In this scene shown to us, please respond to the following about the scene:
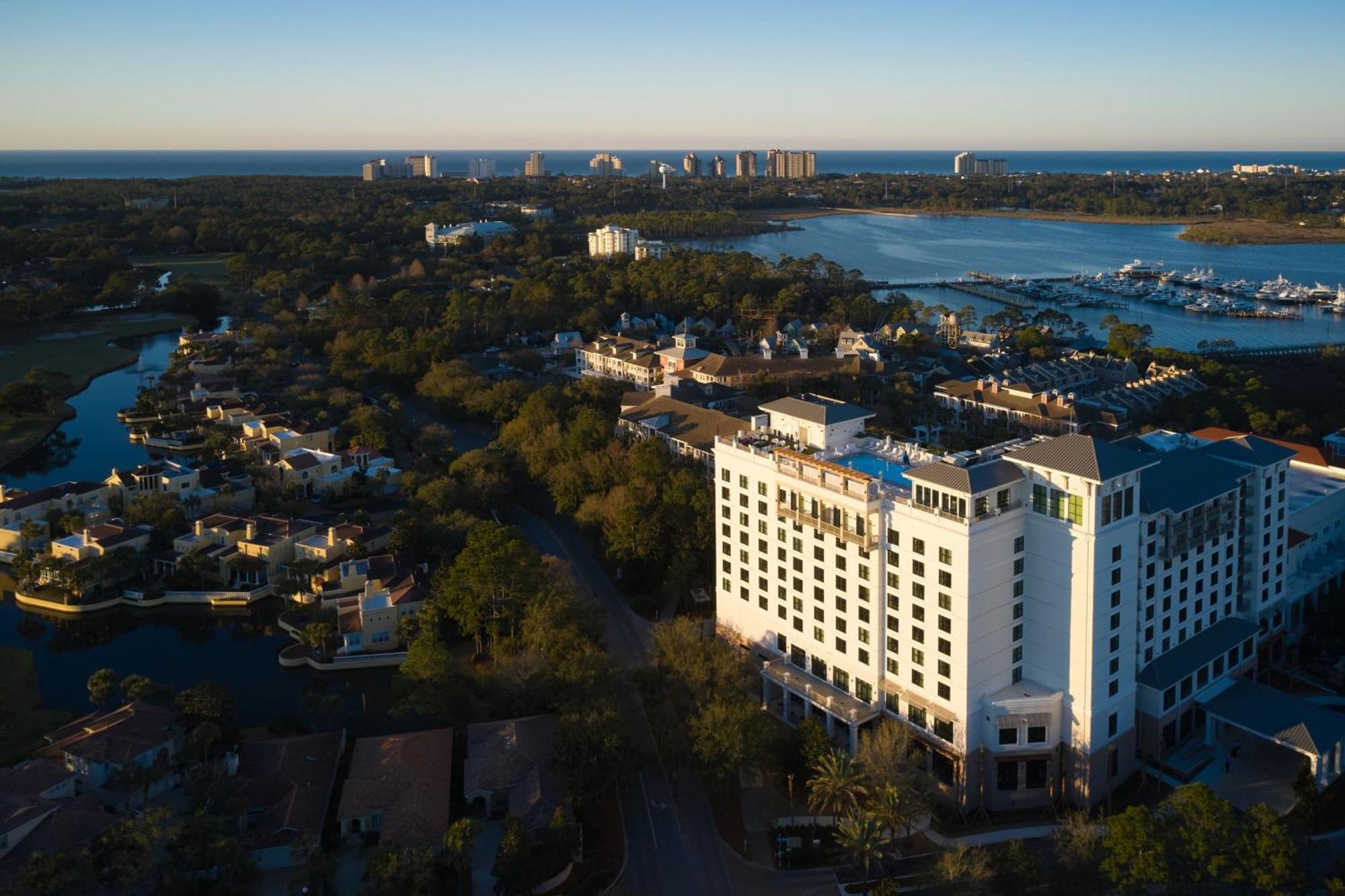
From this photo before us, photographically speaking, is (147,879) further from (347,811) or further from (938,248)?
(938,248)

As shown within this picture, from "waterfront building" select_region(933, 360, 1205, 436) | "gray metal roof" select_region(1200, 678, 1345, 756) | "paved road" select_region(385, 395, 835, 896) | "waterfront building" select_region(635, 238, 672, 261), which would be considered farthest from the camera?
"waterfront building" select_region(635, 238, 672, 261)

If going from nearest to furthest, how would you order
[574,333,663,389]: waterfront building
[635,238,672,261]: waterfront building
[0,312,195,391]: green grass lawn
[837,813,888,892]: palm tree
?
[837,813,888,892]: palm tree → [574,333,663,389]: waterfront building → [0,312,195,391]: green grass lawn → [635,238,672,261]: waterfront building

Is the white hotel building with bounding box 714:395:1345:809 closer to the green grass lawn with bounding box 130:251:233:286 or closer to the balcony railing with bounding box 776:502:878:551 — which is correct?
the balcony railing with bounding box 776:502:878:551

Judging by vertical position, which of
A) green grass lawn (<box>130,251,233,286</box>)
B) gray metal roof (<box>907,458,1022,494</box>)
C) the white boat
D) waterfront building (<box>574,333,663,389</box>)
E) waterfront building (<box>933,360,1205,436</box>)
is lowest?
waterfront building (<box>933,360,1205,436</box>)

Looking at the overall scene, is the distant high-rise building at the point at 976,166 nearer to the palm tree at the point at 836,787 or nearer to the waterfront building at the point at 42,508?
the waterfront building at the point at 42,508

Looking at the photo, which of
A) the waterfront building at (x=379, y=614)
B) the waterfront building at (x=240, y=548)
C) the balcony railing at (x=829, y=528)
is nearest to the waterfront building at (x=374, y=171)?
the waterfront building at (x=240, y=548)

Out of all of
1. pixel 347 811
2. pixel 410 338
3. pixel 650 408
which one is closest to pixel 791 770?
pixel 347 811

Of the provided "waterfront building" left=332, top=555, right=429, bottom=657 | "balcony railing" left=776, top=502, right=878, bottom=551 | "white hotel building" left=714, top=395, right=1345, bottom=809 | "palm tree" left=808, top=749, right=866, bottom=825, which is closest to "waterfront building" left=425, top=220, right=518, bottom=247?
"waterfront building" left=332, top=555, right=429, bottom=657
